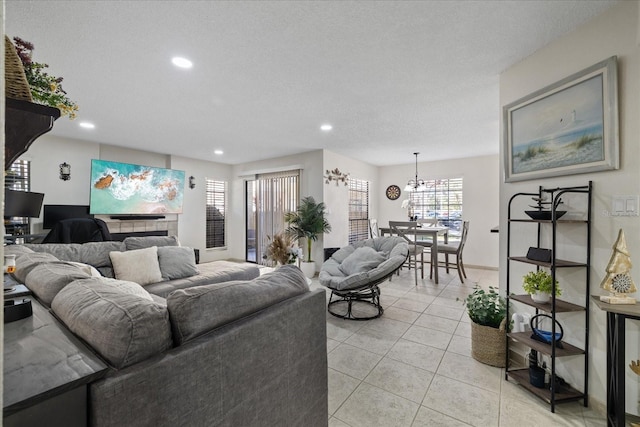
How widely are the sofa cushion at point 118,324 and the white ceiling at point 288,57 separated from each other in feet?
5.54

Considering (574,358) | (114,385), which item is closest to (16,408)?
(114,385)

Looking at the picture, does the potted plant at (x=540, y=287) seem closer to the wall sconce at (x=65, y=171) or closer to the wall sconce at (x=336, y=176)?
the wall sconce at (x=336, y=176)

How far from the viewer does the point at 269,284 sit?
141 centimetres

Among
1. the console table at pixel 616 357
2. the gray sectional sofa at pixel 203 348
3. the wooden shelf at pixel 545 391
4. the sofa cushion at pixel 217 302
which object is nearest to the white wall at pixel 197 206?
the gray sectional sofa at pixel 203 348

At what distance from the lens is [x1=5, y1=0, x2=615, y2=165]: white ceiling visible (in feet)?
5.60

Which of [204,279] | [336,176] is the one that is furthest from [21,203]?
[336,176]

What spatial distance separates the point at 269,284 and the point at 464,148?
5036mm

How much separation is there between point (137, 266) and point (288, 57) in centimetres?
258

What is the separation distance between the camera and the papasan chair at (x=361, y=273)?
10.3 feet

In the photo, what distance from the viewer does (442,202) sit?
6.42 meters

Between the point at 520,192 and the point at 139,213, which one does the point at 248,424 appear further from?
the point at 139,213

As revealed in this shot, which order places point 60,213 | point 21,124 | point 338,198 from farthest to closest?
point 338,198
point 60,213
point 21,124

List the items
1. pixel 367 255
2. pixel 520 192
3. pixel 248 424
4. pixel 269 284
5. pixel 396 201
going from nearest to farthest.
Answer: pixel 248 424 → pixel 269 284 → pixel 520 192 → pixel 367 255 → pixel 396 201

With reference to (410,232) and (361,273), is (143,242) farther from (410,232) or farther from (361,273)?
(410,232)
